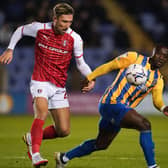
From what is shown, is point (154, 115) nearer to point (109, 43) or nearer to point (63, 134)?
point (109, 43)

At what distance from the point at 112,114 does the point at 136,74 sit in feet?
1.65

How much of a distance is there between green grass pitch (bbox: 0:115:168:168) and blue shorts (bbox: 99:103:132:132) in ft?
2.49

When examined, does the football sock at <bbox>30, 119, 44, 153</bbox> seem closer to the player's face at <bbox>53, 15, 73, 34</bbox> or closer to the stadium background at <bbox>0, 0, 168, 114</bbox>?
the player's face at <bbox>53, 15, 73, 34</bbox>

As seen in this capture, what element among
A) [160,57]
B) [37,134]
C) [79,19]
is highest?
[160,57]

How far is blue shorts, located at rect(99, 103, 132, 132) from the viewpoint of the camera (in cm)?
719

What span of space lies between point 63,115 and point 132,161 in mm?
1081

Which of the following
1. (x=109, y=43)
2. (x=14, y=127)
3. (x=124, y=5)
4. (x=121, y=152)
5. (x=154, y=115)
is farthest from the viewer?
(x=124, y=5)

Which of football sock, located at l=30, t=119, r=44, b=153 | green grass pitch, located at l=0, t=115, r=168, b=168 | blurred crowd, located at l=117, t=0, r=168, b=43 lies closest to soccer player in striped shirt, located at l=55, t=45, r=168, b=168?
football sock, located at l=30, t=119, r=44, b=153

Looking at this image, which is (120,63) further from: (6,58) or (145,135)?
(6,58)

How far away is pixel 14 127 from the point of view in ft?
45.2

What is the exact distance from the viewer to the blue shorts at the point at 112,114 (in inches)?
283

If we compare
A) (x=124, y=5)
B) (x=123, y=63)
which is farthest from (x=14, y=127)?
(x=124, y=5)

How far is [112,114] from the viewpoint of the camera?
23.8 feet

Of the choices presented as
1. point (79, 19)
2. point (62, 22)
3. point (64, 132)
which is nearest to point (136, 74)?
point (62, 22)
